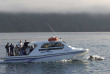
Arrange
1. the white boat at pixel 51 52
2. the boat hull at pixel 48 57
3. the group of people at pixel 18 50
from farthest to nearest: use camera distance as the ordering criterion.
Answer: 1. the group of people at pixel 18 50
2. the boat hull at pixel 48 57
3. the white boat at pixel 51 52

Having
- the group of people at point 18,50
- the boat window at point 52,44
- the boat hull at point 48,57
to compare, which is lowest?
the boat hull at point 48,57

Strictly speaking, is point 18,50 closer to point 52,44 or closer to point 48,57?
point 48,57

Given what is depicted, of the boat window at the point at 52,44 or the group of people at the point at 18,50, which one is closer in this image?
the boat window at the point at 52,44

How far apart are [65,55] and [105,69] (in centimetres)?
545

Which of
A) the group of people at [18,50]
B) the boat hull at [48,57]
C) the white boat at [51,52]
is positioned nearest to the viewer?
the white boat at [51,52]

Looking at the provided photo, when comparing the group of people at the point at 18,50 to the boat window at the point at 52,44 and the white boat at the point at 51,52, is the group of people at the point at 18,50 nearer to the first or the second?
the white boat at the point at 51,52

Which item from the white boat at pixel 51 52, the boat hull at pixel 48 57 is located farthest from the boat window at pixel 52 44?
the boat hull at pixel 48 57

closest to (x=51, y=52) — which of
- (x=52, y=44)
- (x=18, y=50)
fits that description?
(x=52, y=44)

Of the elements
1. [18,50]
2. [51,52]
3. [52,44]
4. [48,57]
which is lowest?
[48,57]

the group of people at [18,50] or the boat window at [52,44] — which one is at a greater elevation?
the boat window at [52,44]

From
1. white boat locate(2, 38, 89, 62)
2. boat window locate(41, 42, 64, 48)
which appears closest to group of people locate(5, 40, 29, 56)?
white boat locate(2, 38, 89, 62)

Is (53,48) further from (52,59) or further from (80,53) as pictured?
(80,53)

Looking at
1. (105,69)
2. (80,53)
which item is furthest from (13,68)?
(105,69)

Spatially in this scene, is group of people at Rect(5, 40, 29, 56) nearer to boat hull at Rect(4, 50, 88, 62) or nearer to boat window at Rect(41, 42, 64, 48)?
boat hull at Rect(4, 50, 88, 62)
